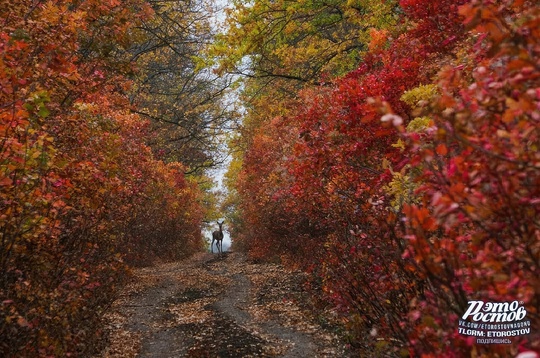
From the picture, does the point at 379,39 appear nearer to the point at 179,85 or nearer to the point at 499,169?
the point at 499,169

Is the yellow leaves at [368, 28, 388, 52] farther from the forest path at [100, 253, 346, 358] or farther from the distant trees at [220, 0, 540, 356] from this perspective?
the forest path at [100, 253, 346, 358]

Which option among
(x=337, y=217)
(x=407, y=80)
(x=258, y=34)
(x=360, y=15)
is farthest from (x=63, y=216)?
(x=360, y=15)

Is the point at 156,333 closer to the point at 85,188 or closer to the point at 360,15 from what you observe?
the point at 85,188

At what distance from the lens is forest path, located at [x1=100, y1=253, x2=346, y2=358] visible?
32.8 ft

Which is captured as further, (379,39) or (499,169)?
(379,39)

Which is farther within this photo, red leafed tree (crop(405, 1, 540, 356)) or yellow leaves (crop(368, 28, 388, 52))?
yellow leaves (crop(368, 28, 388, 52))

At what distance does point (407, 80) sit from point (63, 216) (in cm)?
697

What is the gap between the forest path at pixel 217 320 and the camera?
999 cm

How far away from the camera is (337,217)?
9375 millimetres

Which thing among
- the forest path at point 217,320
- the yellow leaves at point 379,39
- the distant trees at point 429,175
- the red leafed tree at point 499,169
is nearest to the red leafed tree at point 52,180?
the forest path at point 217,320

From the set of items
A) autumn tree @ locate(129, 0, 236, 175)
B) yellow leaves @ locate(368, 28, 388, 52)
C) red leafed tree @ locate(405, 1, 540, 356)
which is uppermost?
autumn tree @ locate(129, 0, 236, 175)

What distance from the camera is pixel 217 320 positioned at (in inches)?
507

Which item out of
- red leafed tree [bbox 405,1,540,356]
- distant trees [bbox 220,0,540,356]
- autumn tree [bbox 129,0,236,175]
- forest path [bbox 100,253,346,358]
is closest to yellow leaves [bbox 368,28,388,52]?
distant trees [bbox 220,0,540,356]

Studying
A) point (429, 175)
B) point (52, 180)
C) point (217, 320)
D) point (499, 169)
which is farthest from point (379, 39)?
point (499, 169)
